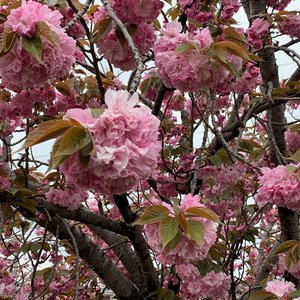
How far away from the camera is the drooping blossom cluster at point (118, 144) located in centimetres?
95

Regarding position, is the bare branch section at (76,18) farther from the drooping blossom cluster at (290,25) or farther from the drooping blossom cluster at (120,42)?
the drooping blossom cluster at (290,25)

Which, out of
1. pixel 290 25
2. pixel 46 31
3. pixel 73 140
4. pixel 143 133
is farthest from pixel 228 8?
pixel 73 140

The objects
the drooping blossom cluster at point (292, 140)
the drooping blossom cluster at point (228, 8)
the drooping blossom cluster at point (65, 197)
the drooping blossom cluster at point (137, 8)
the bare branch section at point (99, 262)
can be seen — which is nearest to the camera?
the drooping blossom cluster at point (137, 8)

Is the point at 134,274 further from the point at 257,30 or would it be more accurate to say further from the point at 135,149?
the point at 135,149

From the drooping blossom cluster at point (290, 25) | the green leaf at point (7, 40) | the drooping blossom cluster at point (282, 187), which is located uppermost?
the drooping blossom cluster at point (290, 25)

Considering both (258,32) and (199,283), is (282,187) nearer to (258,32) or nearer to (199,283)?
(199,283)

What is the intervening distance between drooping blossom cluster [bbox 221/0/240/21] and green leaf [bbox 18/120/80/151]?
1.37 m

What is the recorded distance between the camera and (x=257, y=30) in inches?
92.8

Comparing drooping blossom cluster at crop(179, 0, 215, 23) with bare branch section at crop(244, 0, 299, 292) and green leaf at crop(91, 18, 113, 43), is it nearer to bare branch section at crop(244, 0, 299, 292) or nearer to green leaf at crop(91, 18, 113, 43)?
green leaf at crop(91, 18, 113, 43)

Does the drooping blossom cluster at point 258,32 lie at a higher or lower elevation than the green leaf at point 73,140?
higher

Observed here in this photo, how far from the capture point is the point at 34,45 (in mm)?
1202

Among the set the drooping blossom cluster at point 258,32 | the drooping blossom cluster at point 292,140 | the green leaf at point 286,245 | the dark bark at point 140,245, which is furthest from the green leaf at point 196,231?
the drooping blossom cluster at point 292,140

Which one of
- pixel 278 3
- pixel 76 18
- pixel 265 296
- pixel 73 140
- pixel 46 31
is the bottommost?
pixel 265 296

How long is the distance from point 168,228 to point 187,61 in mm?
533
